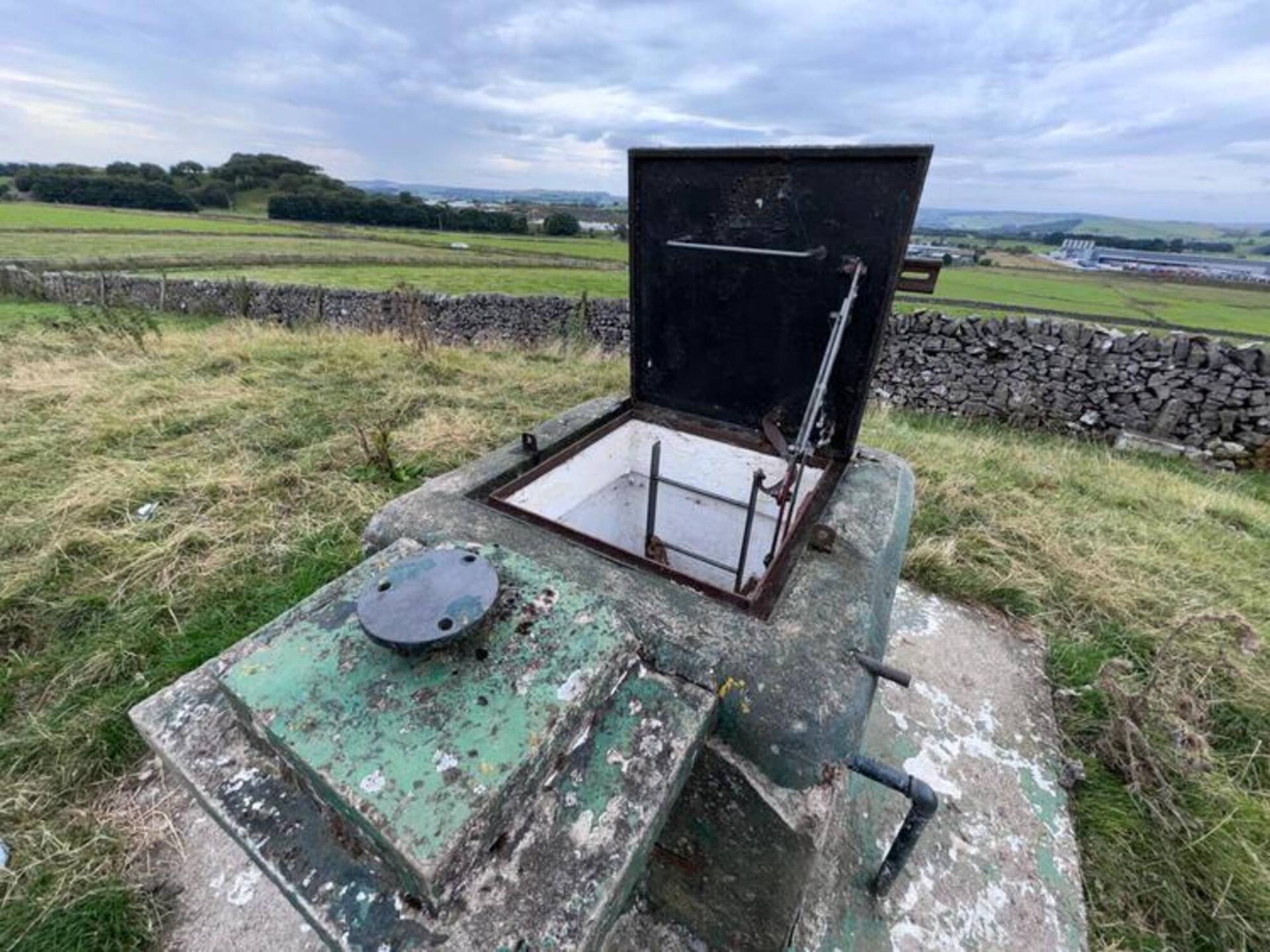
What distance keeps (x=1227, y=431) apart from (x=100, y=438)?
13.1 m

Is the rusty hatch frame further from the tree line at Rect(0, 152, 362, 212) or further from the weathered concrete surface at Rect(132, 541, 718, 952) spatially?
the tree line at Rect(0, 152, 362, 212)

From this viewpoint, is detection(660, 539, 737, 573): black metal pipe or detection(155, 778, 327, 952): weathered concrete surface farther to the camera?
detection(660, 539, 737, 573): black metal pipe

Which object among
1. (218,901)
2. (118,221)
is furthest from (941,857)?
(118,221)

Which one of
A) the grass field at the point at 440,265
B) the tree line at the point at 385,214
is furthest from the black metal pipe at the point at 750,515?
the tree line at the point at 385,214

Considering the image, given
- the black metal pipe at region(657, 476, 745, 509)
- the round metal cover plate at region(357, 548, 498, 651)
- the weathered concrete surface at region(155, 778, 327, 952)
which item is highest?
the round metal cover plate at region(357, 548, 498, 651)

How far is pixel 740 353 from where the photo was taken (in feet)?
7.73

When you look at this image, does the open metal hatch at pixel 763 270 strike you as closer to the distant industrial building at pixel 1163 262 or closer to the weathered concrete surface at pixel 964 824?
the weathered concrete surface at pixel 964 824

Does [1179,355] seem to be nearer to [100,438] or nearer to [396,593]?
[396,593]

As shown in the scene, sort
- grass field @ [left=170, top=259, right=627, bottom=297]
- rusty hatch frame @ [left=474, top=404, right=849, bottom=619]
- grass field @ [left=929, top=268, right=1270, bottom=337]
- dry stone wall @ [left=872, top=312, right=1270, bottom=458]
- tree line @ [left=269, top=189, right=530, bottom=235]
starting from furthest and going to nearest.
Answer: tree line @ [left=269, top=189, right=530, bottom=235] → grass field @ [left=929, top=268, right=1270, bottom=337] → grass field @ [left=170, top=259, right=627, bottom=297] → dry stone wall @ [left=872, top=312, right=1270, bottom=458] → rusty hatch frame @ [left=474, top=404, right=849, bottom=619]

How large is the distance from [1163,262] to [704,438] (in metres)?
72.5

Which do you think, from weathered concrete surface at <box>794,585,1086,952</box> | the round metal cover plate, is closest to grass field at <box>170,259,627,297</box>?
weathered concrete surface at <box>794,585,1086,952</box>

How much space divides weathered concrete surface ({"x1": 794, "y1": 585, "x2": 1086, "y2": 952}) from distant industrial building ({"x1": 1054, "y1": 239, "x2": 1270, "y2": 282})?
5208 centimetres

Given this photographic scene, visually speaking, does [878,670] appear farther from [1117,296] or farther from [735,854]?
[1117,296]

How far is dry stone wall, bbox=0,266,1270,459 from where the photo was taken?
25.7ft
